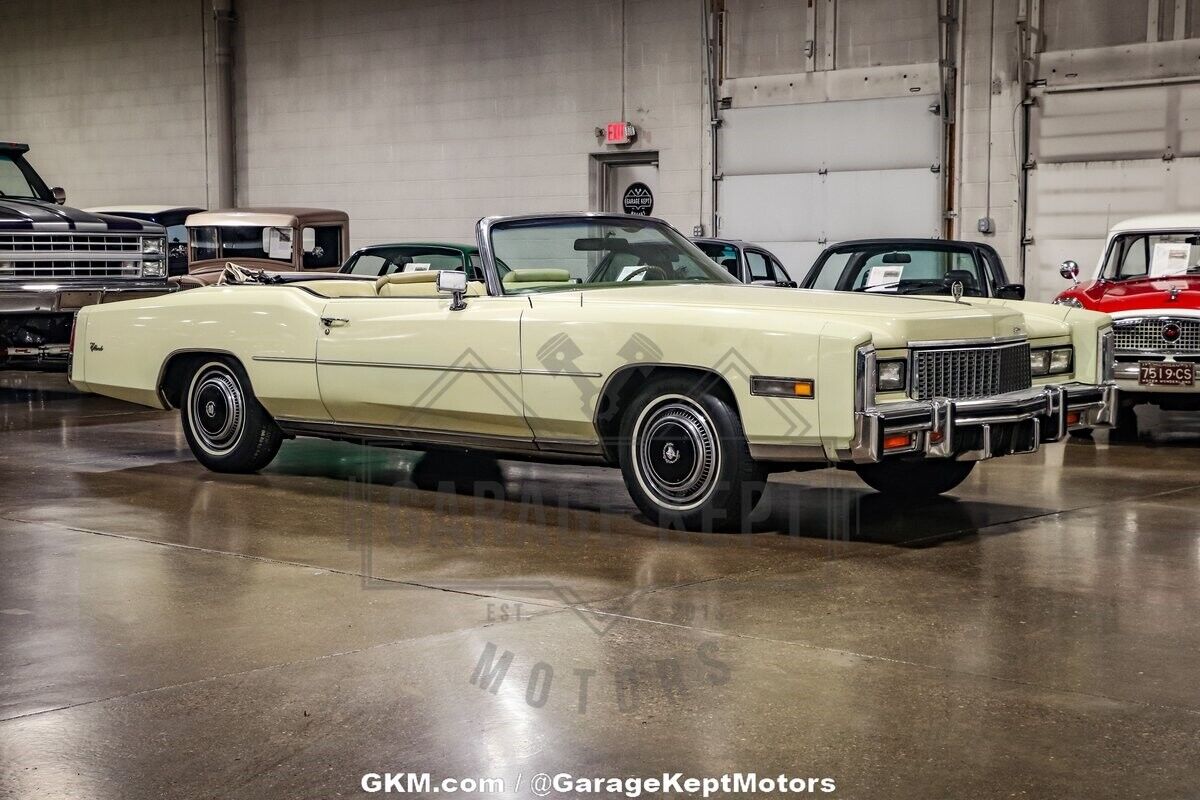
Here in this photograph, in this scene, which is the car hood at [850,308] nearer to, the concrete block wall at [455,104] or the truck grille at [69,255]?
the truck grille at [69,255]

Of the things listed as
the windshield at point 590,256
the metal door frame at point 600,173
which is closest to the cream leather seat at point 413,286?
the windshield at point 590,256

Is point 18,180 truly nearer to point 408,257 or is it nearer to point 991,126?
point 408,257

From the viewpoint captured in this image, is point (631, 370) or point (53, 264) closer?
point (631, 370)

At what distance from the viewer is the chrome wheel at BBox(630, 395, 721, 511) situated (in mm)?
6488

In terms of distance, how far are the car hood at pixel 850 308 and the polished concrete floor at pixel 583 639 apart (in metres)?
0.90

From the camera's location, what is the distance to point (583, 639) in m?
4.73

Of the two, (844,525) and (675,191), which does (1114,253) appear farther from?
(675,191)

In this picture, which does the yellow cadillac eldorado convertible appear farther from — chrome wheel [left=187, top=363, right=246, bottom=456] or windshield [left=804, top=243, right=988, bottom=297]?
windshield [left=804, top=243, right=988, bottom=297]

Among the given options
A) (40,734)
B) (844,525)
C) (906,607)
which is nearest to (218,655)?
(40,734)

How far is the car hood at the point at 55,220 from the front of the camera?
12945mm

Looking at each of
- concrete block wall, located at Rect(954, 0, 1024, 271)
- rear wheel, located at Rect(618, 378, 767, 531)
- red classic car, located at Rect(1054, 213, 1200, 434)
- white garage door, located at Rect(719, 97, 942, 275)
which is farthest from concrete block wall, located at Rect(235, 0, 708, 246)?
rear wheel, located at Rect(618, 378, 767, 531)

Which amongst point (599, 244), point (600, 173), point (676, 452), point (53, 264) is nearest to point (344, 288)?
point (599, 244)

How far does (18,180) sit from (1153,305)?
1007cm

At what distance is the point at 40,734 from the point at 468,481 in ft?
14.8
